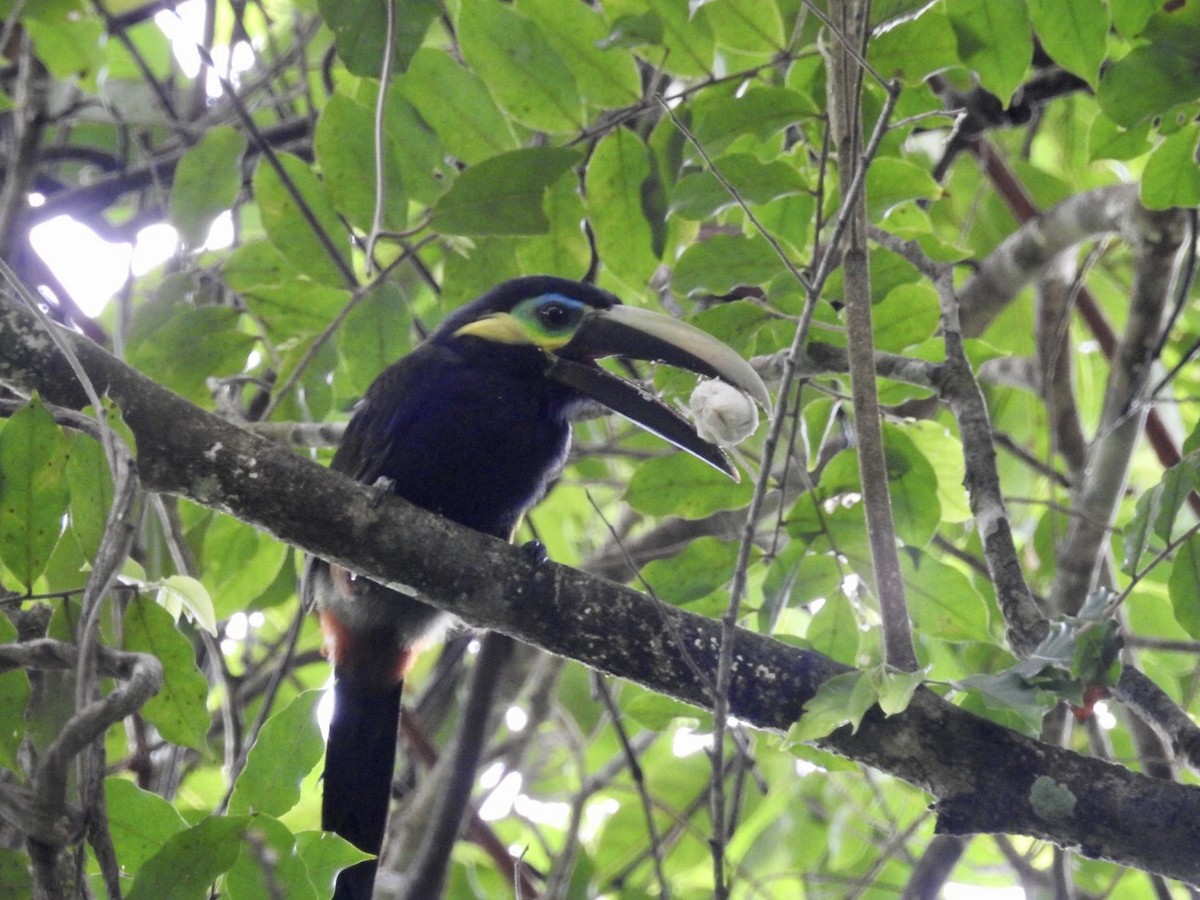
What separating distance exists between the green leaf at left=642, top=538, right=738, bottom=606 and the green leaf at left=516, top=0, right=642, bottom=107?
2.94 feet

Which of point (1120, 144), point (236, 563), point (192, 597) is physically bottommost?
point (192, 597)

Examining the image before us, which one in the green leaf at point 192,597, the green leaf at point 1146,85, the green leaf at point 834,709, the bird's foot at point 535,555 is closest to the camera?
the green leaf at point 834,709

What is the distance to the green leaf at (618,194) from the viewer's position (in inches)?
107

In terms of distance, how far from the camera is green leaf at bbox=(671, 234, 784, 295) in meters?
2.61

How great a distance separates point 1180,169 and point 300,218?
1749mm

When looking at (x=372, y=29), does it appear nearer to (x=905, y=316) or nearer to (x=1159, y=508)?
(x=905, y=316)

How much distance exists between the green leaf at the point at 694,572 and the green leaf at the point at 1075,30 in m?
1.08

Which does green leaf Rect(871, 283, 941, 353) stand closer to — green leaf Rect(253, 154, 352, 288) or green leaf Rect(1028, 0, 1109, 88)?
green leaf Rect(1028, 0, 1109, 88)

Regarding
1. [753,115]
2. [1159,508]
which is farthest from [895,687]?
[753,115]

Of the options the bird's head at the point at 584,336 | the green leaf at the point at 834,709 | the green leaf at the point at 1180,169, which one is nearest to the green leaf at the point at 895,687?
the green leaf at the point at 834,709

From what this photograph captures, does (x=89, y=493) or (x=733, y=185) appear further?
(x=733, y=185)

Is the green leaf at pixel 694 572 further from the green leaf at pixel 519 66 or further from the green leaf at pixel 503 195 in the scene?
the green leaf at pixel 519 66

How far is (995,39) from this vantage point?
244 centimetres

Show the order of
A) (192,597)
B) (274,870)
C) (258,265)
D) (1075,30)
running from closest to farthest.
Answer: (274,870) → (192,597) → (1075,30) → (258,265)
